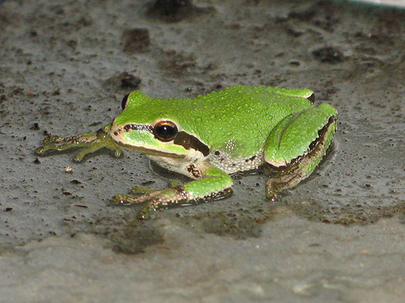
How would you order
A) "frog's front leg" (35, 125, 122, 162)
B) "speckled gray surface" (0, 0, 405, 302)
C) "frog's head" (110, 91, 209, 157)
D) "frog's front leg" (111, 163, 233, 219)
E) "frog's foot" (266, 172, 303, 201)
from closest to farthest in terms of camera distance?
"speckled gray surface" (0, 0, 405, 302) → "frog's head" (110, 91, 209, 157) → "frog's front leg" (111, 163, 233, 219) → "frog's foot" (266, 172, 303, 201) → "frog's front leg" (35, 125, 122, 162)

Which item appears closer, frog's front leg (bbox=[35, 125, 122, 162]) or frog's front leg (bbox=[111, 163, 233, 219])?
frog's front leg (bbox=[111, 163, 233, 219])

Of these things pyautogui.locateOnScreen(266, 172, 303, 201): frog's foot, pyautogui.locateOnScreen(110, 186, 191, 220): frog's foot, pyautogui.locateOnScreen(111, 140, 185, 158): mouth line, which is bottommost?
pyautogui.locateOnScreen(110, 186, 191, 220): frog's foot

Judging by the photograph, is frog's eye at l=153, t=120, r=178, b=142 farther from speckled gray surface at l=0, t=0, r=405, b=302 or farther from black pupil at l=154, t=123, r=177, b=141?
speckled gray surface at l=0, t=0, r=405, b=302

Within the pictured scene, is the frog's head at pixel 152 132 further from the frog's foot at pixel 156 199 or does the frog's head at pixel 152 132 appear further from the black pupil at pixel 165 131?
the frog's foot at pixel 156 199

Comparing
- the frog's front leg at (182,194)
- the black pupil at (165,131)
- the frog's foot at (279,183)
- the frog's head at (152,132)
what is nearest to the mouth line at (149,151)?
the frog's head at (152,132)

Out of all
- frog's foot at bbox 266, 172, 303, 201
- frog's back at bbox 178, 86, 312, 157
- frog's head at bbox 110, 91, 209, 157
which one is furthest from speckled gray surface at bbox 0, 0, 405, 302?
frog's head at bbox 110, 91, 209, 157

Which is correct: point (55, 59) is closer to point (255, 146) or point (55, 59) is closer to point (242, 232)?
point (255, 146)

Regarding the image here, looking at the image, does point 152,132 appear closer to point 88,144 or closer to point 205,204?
point 205,204

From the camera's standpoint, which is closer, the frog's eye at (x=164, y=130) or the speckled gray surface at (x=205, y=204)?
the speckled gray surface at (x=205, y=204)
